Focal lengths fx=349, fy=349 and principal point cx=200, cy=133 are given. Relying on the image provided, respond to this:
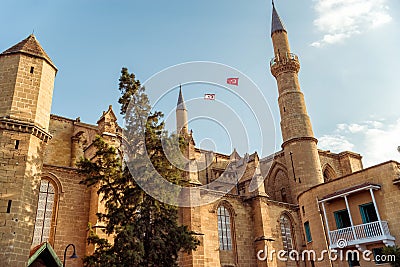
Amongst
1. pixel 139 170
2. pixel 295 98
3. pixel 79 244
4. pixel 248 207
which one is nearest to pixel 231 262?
pixel 248 207

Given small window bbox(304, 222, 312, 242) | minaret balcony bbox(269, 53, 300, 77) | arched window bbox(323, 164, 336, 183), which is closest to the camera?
small window bbox(304, 222, 312, 242)

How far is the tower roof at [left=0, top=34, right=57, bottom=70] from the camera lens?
1584 cm

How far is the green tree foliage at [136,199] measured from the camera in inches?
498

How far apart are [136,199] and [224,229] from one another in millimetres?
11029

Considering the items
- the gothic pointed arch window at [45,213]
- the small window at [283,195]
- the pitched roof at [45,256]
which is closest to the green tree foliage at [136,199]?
the pitched roof at [45,256]

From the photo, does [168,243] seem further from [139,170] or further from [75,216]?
[75,216]

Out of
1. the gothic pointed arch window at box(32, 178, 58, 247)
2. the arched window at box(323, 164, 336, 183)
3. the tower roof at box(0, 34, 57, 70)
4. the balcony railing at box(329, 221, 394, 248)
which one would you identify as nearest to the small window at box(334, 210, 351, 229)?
the balcony railing at box(329, 221, 394, 248)

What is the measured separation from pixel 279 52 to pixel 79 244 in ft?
80.2

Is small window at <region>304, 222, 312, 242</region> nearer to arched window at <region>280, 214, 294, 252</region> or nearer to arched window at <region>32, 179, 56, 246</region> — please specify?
arched window at <region>280, 214, 294, 252</region>

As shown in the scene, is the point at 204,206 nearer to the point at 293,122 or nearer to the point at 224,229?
the point at 224,229

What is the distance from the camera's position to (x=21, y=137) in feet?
46.4

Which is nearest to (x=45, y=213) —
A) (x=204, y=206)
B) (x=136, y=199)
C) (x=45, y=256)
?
(x=45, y=256)

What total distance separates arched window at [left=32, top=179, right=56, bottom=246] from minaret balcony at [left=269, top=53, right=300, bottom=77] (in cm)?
2246

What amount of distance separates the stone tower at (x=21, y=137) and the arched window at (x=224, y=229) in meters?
12.5
